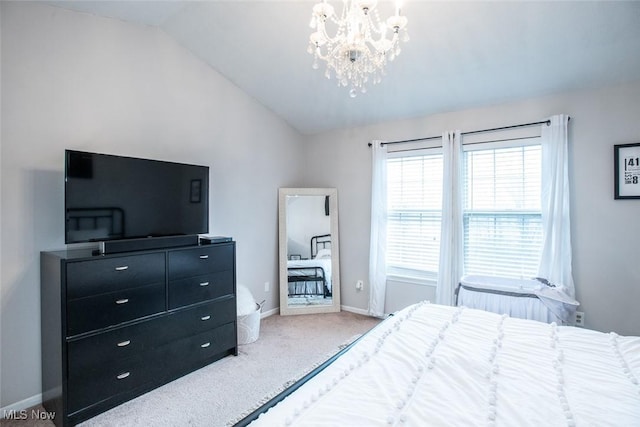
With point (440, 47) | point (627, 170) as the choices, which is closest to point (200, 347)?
point (440, 47)

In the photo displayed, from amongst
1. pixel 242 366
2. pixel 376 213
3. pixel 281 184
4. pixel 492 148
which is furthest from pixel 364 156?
pixel 242 366

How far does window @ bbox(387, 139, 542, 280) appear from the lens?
10.3ft

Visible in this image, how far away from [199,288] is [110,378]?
0.84 m

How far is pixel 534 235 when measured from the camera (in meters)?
3.12

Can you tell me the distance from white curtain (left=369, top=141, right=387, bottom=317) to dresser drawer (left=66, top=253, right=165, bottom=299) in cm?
240

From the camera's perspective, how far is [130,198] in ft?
8.26

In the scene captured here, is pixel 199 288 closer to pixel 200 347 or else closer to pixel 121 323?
pixel 200 347

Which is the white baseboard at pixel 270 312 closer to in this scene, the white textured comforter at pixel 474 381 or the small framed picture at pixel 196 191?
the small framed picture at pixel 196 191

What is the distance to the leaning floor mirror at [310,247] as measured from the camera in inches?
167

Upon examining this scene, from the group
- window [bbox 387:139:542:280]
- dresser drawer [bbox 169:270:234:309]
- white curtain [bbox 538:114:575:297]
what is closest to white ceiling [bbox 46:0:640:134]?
white curtain [bbox 538:114:575:297]

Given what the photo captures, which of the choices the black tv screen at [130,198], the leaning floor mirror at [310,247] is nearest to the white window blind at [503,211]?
the leaning floor mirror at [310,247]

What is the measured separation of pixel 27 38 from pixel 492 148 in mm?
3942

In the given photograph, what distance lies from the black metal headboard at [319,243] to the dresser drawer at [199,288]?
145 centimetres

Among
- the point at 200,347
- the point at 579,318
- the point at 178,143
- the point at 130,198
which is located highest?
the point at 178,143
